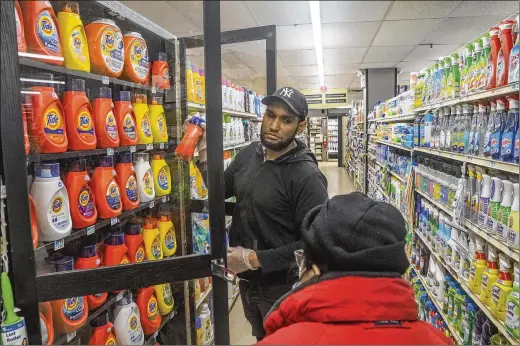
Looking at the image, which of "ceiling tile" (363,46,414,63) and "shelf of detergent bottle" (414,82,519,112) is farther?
"ceiling tile" (363,46,414,63)

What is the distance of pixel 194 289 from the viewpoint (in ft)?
8.27

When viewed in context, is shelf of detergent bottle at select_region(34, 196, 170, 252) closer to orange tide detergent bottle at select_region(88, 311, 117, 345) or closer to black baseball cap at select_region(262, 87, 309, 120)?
orange tide detergent bottle at select_region(88, 311, 117, 345)

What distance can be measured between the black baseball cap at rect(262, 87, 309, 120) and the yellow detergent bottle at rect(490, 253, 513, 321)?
1.33 m

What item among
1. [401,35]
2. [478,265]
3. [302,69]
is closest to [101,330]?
[478,265]

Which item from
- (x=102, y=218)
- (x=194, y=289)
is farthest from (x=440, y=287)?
(x=102, y=218)

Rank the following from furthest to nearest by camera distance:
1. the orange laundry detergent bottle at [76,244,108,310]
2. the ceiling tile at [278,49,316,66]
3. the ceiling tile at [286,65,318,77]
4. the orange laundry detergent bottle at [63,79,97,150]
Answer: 1. the ceiling tile at [286,65,318,77]
2. the ceiling tile at [278,49,316,66]
3. the orange laundry detergent bottle at [76,244,108,310]
4. the orange laundry detergent bottle at [63,79,97,150]

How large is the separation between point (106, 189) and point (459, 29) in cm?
575

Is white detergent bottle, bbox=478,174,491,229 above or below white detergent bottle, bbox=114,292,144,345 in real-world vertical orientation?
above

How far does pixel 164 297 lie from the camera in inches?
101

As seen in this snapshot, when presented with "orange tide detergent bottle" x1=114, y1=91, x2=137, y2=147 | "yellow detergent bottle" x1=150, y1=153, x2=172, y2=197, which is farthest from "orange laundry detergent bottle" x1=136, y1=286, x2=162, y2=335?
"orange tide detergent bottle" x1=114, y1=91, x2=137, y2=147

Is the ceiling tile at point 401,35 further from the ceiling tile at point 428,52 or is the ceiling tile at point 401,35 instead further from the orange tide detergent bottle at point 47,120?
the orange tide detergent bottle at point 47,120

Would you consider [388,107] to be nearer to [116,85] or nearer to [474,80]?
[474,80]

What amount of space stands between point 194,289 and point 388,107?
511 centimetres

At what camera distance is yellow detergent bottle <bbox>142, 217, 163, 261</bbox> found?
238cm
